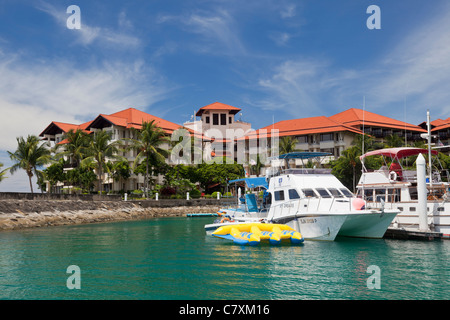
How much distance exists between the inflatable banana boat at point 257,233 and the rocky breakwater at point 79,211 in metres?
19.8

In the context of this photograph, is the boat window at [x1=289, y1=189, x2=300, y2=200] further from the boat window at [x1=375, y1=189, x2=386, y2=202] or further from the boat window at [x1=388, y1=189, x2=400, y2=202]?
the boat window at [x1=388, y1=189, x2=400, y2=202]

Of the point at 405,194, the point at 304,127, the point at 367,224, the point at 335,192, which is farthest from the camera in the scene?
→ the point at 304,127

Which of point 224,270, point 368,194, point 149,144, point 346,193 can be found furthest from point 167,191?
point 224,270

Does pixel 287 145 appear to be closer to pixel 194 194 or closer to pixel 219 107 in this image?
pixel 194 194

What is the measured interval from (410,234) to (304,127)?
5067 cm

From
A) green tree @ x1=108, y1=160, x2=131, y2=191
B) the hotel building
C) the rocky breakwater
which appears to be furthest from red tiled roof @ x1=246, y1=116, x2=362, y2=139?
green tree @ x1=108, y1=160, x2=131, y2=191

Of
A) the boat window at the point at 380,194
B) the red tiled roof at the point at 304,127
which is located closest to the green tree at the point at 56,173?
the red tiled roof at the point at 304,127

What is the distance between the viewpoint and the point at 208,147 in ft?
242

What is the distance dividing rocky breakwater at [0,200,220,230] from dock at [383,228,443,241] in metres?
28.7

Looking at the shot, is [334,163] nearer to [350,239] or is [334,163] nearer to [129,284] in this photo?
[350,239]

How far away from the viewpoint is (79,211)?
38.2m

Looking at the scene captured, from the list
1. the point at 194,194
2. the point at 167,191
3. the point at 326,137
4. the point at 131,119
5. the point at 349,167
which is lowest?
the point at 194,194

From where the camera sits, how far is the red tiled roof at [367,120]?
224 ft
